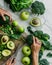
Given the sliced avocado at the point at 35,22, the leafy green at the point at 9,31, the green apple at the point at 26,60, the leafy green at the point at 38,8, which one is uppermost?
the leafy green at the point at 38,8

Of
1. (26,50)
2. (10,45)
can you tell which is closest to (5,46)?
(10,45)

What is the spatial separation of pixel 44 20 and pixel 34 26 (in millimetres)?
79

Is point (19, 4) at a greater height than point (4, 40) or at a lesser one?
greater

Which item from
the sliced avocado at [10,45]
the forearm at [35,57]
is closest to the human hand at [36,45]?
the forearm at [35,57]

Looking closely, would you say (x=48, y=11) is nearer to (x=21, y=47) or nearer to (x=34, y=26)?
(x=34, y=26)

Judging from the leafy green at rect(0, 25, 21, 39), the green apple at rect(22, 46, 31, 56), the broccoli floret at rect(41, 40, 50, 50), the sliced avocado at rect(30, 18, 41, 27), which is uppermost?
the sliced avocado at rect(30, 18, 41, 27)

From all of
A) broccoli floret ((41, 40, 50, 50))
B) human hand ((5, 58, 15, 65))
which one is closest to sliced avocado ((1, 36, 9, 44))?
human hand ((5, 58, 15, 65))

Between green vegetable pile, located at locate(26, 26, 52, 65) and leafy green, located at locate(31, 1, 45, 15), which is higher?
leafy green, located at locate(31, 1, 45, 15)

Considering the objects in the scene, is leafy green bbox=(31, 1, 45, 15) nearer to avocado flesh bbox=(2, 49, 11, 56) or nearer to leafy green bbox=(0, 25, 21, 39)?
leafy green bbox=(0, 25, 21, 39)

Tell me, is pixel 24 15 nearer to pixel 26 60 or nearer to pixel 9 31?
pixel 9 31

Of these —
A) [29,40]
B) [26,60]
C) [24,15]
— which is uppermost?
[24,15]

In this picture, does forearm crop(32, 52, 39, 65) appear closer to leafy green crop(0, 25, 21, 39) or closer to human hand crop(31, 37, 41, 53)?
human hand crop(31, 37, 41, 53)

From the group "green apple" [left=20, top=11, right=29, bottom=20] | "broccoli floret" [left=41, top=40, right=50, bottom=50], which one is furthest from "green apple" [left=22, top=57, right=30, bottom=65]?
"green apple" [left=20, top=11, right=29, bottom=20]

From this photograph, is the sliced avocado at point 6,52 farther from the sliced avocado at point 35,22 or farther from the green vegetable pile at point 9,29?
the sliced avocado at point 35,22
